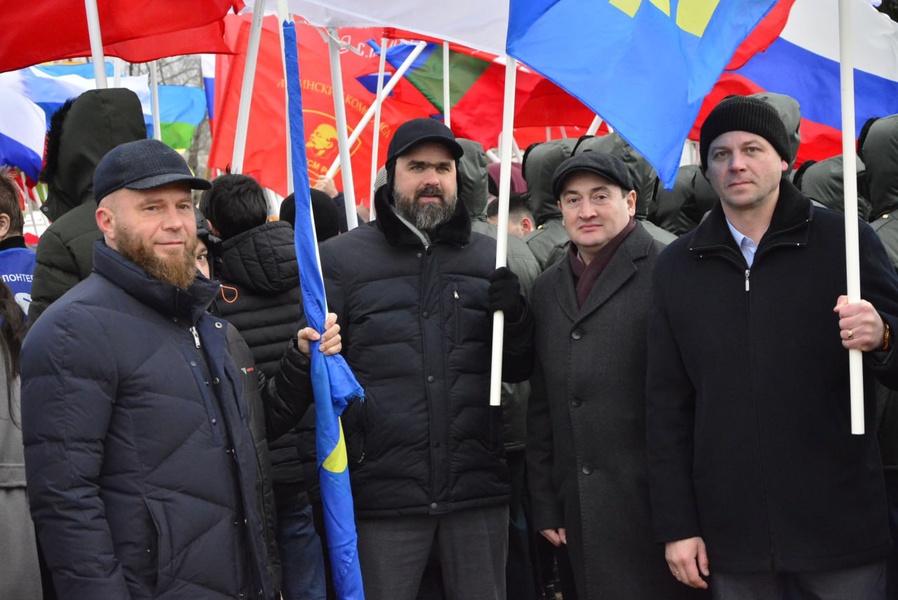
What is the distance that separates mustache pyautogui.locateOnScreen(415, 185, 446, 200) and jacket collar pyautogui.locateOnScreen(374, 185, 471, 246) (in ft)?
0.32

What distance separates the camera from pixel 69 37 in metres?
7.05

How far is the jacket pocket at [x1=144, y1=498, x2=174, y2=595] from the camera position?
11.4 feet

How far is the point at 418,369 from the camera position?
4.72 meters

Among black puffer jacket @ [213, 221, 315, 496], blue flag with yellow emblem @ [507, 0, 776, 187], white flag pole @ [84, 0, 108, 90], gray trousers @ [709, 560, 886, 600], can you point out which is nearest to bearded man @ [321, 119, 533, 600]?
black puffer jacket @ [213, 221, 315, 496]

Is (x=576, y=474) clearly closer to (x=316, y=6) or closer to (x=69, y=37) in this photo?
(x=316, y=6)

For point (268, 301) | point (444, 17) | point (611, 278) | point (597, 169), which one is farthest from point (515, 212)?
point (611, 278)

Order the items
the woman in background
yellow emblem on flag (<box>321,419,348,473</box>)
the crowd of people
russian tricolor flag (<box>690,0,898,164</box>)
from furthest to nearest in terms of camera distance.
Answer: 1. russian tricolor flag (<box>690,0,898,164</box>)
2. yellow emblem on flag (<box>321,419,348,473</box>)
3. the woman in background
4. the crowd of people

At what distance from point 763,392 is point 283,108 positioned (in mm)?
7744

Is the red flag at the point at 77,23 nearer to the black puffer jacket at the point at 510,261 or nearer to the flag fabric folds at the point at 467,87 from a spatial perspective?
the black puffer jacket at the point at 510,261

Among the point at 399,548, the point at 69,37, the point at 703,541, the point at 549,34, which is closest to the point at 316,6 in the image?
the point at 69,37

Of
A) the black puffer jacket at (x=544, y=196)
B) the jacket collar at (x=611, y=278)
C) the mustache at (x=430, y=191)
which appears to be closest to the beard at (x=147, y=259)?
the mustache at (x=430, y=191)

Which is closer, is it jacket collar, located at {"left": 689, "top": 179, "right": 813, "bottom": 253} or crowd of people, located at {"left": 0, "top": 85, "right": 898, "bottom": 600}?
crowd of people, located at {"left": 0, "top": 85, "right": 898, "bottom": 600}

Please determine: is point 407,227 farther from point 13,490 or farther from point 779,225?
point 13,490

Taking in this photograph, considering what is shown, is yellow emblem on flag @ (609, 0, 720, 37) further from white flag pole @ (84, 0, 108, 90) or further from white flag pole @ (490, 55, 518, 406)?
white flag pole @ (84, 0, 108, 90)
